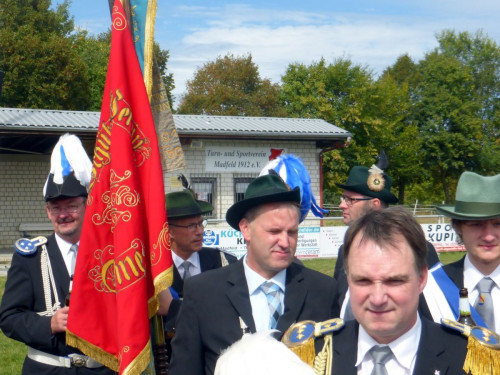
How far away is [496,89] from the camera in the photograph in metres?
57.0

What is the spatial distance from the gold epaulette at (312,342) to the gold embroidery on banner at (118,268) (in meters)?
1.17

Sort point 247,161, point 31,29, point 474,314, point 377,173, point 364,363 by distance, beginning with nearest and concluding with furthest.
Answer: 1. point 364,363
2. point 474,314
3. point 377,173
4. point 247,161
5. point 31,29

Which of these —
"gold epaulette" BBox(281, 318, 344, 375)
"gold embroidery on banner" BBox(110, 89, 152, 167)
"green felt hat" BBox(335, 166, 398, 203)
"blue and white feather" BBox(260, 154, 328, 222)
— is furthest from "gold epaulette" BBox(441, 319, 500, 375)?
"green felt hat" BBox(335, 166, 398, 203)

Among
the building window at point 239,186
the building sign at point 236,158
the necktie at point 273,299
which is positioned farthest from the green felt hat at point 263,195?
the building window at point 239,186

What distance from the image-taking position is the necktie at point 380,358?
7.64 feet

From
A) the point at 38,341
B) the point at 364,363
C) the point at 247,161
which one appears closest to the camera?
the point at 364,363

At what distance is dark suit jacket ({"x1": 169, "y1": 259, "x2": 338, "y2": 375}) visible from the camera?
3.19 meters

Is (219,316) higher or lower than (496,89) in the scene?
lower

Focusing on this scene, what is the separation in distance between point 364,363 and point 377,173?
12.9 ft

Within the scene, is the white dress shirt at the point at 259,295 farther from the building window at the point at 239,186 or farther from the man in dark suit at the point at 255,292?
the building window at the point at 239,186

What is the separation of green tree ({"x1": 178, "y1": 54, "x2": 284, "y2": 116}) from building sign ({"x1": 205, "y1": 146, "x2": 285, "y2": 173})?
1235 inches

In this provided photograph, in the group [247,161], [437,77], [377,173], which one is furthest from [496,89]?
[377,173]

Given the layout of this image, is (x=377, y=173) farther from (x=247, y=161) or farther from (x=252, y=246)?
(x=247, y=161)

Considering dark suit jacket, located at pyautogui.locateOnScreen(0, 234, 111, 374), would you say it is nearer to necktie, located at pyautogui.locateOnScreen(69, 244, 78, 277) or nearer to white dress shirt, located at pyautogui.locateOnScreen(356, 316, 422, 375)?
necktie, located at pyautogui.locateOnScreen(69, 244, 78, 277)
